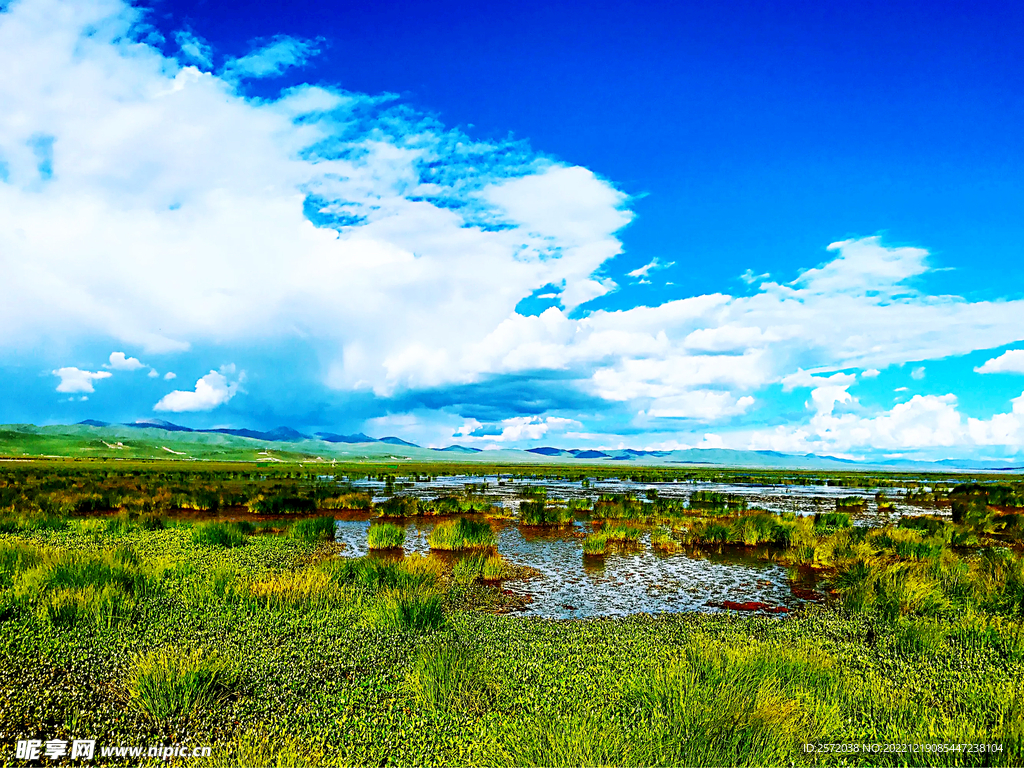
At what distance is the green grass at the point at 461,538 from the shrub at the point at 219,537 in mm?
6113

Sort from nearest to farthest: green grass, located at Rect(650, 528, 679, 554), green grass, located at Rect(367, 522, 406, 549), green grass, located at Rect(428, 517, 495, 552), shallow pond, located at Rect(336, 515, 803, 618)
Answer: shallow pond, located at Rect(336, 515, 803, 618) < green grass, located at Rect(428, 517, 495, 552) < green grass, located at Rect(367, 522, 406, 549) < green grass, located at Rect(650, 528, 679, 554)

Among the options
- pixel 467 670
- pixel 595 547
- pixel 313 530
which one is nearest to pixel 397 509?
pixel 313 530

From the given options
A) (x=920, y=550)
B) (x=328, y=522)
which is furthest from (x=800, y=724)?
(x=328, y=522)

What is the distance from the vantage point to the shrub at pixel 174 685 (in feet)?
20.4

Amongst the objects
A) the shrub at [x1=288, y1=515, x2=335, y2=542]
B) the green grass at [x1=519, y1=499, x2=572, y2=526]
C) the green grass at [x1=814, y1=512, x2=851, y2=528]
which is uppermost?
the shrub at [x1=288, y1=515, x2=335, y2=542]

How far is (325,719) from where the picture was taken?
6328 mm

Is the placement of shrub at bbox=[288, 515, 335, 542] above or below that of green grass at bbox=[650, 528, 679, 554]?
above

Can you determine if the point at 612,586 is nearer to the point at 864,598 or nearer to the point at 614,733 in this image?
the point at 864,598

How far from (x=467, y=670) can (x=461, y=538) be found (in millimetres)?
12067

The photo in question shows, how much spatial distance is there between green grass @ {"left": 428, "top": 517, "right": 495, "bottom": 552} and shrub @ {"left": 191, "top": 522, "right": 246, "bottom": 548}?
6.11 meters

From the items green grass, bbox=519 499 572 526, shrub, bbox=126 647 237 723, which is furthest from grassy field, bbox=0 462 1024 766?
green grass, bbox=519 499 572 526

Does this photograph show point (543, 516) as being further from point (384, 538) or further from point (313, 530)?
point (313, 530)

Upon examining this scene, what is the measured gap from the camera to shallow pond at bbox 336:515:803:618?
→ 1266cm

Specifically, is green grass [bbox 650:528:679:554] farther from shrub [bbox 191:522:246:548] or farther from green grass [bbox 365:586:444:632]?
shrub [bbox 191:522:246:548]
